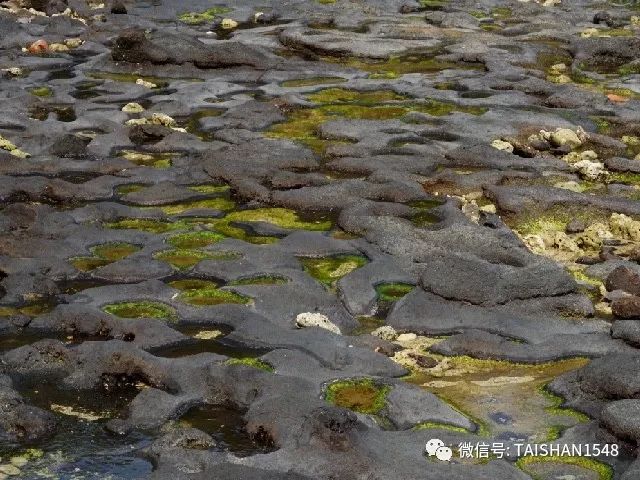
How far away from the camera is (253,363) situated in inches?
289

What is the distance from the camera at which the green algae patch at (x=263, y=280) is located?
8.75 metres

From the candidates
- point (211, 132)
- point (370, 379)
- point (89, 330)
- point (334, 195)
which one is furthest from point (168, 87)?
point (370, 379)

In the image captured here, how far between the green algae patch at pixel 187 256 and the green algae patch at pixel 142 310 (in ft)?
2.61

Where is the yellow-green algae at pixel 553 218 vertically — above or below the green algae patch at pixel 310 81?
above

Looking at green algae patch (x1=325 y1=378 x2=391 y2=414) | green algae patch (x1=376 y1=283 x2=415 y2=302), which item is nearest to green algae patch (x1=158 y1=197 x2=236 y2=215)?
green algae patch (x1=376 y1=283 x2=415 y2=302)

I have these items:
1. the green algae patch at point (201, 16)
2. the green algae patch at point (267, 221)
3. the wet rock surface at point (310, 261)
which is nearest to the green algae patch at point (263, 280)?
the wet rock surface at point (310, 261)

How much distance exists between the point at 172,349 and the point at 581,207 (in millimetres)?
4707

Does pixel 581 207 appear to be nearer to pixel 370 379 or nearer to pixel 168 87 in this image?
pixel 370 379

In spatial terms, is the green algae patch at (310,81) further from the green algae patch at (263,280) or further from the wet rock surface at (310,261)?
the green algae patch at (263,280)

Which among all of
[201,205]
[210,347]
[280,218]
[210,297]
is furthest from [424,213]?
[210,347]

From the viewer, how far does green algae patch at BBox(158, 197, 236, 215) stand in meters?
10.7

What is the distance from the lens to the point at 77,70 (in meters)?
16.5

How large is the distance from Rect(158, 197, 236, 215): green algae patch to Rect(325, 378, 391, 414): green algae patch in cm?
399

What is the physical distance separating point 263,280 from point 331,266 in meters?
0.66
